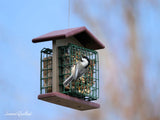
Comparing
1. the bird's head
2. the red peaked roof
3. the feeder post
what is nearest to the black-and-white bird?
the bird's head

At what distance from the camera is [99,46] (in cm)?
5506

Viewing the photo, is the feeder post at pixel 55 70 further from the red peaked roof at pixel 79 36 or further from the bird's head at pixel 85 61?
the bird's head at pixel 85 61

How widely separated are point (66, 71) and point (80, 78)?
1.44ft

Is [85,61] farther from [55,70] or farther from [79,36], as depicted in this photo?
[79,36]

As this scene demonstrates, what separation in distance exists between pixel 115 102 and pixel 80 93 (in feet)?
8.37

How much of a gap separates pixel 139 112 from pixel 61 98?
321 cm

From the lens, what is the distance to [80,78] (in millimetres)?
54438

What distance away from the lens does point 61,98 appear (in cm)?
5350

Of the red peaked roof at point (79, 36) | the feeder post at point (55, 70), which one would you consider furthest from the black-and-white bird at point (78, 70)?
the red peaked roof at point (79, 36)

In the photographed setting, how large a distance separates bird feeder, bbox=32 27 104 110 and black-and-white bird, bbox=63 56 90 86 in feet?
0.88

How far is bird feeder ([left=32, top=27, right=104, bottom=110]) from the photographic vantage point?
5388 centimetres

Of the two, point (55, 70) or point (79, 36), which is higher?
point (79, 36)

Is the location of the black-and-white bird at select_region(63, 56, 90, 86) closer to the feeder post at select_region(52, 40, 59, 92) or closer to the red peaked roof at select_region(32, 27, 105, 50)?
the feeder post at select_region(52, 40, 59, 92)

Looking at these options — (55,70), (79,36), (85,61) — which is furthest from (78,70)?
(79,36)
